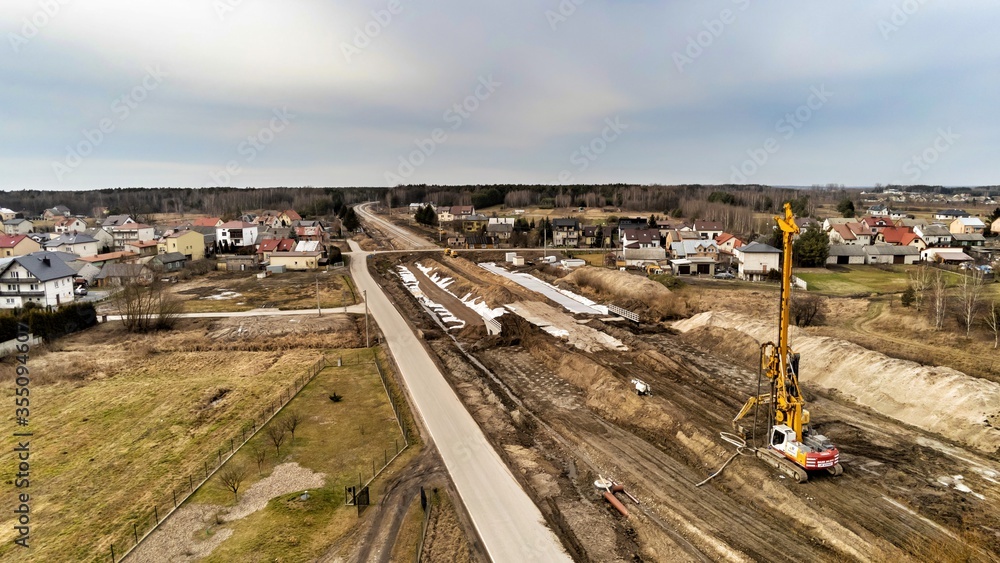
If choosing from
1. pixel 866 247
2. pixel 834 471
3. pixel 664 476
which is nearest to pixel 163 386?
pixel 664 476

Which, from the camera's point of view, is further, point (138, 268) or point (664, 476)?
point (138, 268)

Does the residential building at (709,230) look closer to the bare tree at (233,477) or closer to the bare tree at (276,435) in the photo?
the bare tree at (276,435)

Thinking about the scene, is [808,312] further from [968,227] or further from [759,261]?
[968,227]

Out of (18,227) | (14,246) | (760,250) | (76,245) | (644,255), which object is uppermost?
(18,227)

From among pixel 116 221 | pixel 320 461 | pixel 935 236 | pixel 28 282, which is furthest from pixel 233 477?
pixel 116 221

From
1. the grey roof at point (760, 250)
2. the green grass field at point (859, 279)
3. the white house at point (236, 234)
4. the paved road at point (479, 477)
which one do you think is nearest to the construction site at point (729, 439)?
the paved road at point (479, 477)

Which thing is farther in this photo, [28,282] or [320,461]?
[28,282]

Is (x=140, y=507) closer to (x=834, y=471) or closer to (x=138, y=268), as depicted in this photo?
(x=834, y=471)
